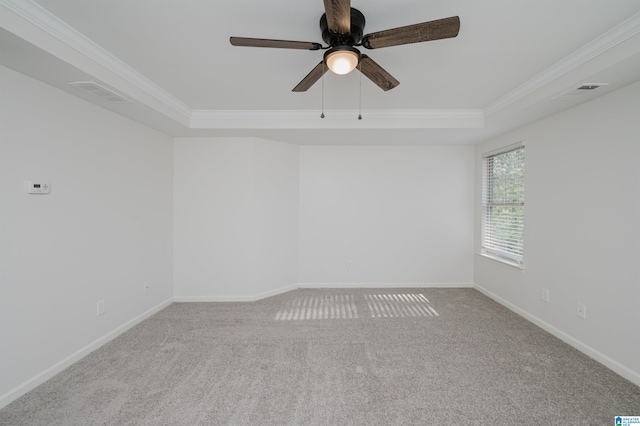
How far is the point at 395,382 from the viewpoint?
6.78 feet

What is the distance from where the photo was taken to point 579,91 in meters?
2.26

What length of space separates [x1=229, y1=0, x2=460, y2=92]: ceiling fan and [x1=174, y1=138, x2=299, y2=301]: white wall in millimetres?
2261

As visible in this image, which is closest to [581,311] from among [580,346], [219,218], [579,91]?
[580,346]

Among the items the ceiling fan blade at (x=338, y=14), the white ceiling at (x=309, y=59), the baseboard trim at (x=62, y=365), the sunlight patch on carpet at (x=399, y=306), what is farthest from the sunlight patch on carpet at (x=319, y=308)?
the ceiling fan blade at (x=338, y=14)

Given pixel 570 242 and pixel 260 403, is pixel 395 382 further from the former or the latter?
pixel 570 242

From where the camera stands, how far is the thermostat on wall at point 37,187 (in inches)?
78.8

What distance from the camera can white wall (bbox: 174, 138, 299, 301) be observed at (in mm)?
3832

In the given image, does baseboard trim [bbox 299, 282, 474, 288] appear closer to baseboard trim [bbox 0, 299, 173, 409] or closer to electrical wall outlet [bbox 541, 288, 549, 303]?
electrical wall outlet [bbox 541, 288, 549, 303]

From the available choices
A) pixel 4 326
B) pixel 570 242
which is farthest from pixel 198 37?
pixel 570 242

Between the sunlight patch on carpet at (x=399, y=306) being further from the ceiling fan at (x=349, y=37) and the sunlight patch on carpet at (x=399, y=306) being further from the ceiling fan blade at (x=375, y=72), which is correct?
the ceiling fan at (x=349, y=37)

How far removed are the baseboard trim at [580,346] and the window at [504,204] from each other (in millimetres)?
555

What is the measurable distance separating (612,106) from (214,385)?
378 centimetres

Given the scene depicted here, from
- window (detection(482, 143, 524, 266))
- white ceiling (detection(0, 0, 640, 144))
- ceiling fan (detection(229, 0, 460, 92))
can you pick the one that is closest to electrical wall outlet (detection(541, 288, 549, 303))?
window (detection(482, 143, 524, 266))

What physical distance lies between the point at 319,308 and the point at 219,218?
1.81 metres
